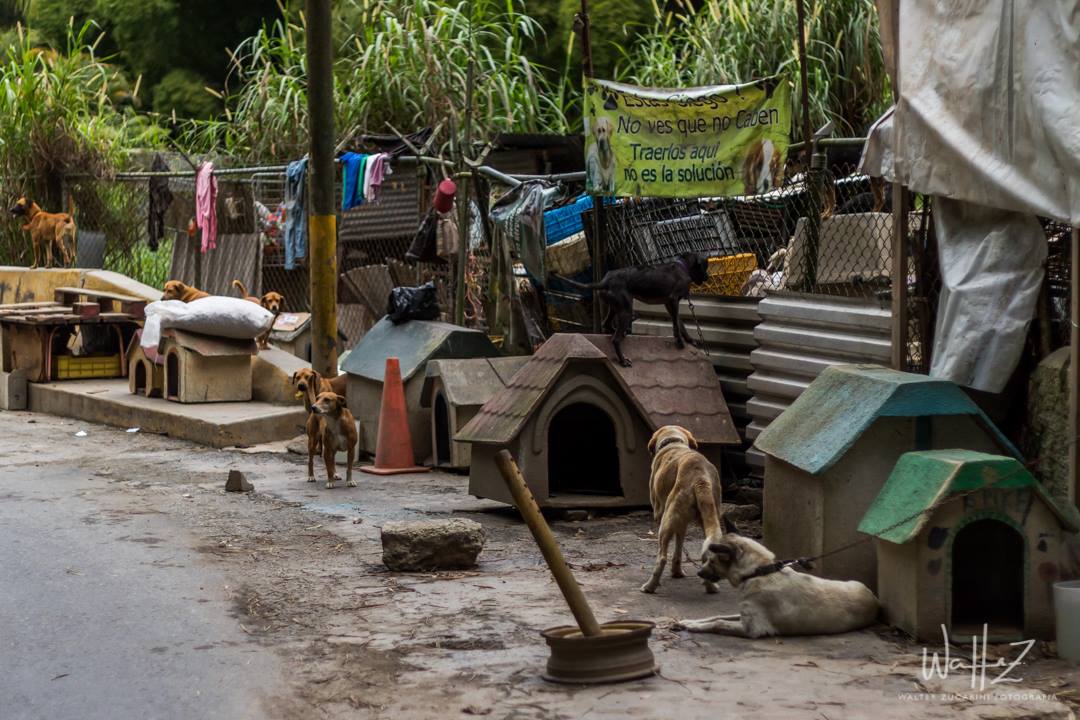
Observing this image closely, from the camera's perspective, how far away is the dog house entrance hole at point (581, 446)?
33.1 feet

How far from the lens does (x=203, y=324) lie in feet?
45.5

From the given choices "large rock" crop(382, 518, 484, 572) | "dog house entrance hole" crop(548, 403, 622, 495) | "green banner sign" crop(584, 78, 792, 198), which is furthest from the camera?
"dog house entrance hole" crop(548, 403, 622, 495)

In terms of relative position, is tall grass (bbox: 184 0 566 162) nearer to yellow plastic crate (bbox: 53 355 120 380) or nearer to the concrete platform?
yellow plastic crate (bbox: 53 355 120 380)

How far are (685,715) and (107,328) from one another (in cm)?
1278

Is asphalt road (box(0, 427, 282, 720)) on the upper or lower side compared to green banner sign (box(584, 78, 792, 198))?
lower

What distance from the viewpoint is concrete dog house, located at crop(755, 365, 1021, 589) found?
6.61 metres

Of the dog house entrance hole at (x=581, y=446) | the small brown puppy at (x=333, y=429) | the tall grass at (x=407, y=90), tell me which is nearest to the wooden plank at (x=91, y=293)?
the tall grass at (x=407, y=90)

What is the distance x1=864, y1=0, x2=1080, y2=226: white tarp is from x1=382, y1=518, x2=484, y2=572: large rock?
2.99 meters

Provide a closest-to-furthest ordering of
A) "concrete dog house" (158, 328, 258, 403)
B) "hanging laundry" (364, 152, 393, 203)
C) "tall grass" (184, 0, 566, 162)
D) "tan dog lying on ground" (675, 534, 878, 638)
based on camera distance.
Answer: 1. "tan dog lying on ground" (675, 534, 878, 638)
2. "concrete dog house" (158, 328, 258, 403)
3. "hanging laundry" (364, 152, 393, 203)
4. "tall grass" (184, 0, 566, 162)

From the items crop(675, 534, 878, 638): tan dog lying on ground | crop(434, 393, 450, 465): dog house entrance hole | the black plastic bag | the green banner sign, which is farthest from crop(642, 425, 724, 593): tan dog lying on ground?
the black plastic bag

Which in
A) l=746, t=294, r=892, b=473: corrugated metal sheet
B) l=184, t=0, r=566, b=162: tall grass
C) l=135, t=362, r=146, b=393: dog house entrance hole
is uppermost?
l=184, t=0, r=566, b=162: tall grass

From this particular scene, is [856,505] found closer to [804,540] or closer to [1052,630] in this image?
[804,540]

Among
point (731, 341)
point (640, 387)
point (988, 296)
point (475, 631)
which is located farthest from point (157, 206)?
point (988, 296)

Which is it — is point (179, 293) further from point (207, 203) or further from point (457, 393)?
point (457, 393)
